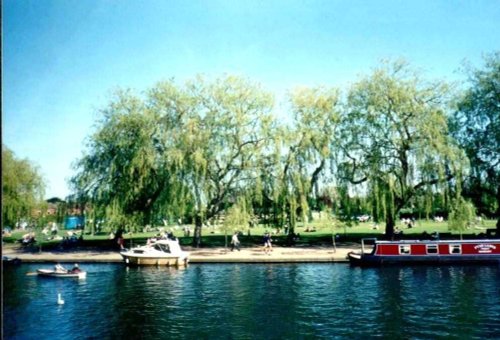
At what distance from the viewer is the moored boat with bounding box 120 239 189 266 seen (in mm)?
38719

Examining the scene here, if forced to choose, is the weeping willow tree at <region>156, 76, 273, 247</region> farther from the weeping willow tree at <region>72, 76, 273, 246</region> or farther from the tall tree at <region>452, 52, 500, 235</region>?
the tall tree at <region>452, 52, 500, 235</region>

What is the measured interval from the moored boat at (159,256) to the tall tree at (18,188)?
18.2 meters

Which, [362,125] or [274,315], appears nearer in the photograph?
[274,315]

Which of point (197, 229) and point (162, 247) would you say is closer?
point (162, 247)

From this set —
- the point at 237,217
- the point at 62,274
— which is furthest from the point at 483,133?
the point at 62,274

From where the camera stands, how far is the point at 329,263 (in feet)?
126

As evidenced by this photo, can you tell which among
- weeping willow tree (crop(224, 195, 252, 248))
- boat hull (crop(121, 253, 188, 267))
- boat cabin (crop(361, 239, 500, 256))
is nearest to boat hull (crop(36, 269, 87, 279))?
boat hull (crop(121, 253, 188, 267))

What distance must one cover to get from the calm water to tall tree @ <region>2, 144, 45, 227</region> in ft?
54.2

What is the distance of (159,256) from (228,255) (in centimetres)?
649

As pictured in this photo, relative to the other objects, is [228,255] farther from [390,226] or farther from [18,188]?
[18,188]

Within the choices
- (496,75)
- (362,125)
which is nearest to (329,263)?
(362,125)

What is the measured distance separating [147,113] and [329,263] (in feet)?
76.6

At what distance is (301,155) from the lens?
47.9m

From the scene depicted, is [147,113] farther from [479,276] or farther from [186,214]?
[479,276]
